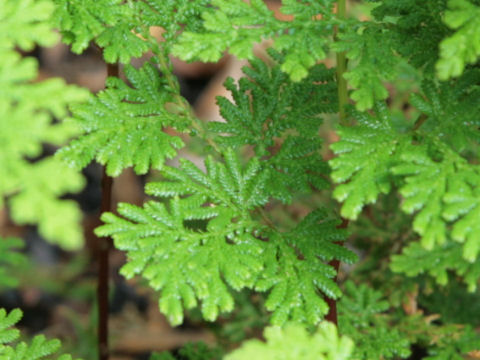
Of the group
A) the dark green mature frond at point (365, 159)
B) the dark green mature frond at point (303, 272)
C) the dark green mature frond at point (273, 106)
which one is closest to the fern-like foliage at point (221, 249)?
the dark green mature frond at point (303, 272)

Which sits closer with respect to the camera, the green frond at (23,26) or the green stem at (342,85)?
the green frond at (23,26)

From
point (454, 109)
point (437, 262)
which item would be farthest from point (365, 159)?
point (437, 262)

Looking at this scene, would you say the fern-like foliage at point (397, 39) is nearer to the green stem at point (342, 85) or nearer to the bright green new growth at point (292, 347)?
the green stem at point (342, 85)

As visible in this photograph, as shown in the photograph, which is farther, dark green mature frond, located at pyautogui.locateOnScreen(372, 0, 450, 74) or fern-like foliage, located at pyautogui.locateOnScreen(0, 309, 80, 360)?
fern-like foliage, located at pyautogui.locateOnScreen(0, 309, 80, 360)

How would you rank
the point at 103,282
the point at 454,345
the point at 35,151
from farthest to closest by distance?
the point at 103,282, the point at 454,345, the point at 35,151

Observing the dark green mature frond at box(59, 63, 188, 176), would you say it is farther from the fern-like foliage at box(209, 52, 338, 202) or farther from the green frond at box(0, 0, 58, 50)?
the green frond at box(0, 0, 58, 50)

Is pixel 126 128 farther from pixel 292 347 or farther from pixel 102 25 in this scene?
pixel 292 347

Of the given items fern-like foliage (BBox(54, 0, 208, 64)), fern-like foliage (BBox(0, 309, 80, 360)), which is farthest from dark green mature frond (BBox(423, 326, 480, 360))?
fern-like foliage (BBox(54, 0, 208, 64))
